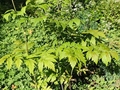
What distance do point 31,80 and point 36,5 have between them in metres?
1.70

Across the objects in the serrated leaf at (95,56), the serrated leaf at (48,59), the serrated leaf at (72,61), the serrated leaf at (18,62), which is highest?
the serrated leaf at (18,62)

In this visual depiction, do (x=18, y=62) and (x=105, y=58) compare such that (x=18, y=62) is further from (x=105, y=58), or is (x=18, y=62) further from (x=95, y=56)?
(x=105, y=58)

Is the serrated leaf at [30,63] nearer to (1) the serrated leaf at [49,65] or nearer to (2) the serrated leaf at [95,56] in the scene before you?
(1) the serrated leaf at [49,65]

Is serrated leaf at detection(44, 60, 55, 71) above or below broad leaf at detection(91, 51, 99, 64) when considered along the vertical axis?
above

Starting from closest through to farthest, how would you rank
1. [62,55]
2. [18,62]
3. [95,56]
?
[18,62] < [62,55] < [95,56]

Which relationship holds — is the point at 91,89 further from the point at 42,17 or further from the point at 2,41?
the point at 2,41

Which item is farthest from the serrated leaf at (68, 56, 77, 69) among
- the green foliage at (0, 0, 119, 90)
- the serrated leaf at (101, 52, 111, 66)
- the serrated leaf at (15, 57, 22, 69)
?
the serrated leaf at (15, 57, 22, 69)

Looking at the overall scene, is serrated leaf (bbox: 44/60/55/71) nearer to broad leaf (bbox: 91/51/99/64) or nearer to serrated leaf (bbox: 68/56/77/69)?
serrated leaf (bbox: 68/56/77/69)

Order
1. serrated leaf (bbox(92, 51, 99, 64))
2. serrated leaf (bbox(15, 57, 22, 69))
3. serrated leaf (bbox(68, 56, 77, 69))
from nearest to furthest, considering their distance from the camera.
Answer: serrated leaf (bbox(15, 57, 22, 69))
serrated leaf (bbox(68, 56, 77, 69))
serrated leaf (bbox(92, 51, 99, 64))

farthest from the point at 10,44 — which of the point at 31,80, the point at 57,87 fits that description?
the point at 57,87

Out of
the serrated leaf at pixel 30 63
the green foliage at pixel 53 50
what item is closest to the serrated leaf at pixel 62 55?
the green foliage at pixel 53 50

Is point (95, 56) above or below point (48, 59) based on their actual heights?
below

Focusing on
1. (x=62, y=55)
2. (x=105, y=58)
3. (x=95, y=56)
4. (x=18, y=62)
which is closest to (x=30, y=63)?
(x=18, y=62)

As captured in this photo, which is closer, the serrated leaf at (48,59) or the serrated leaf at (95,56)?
the serrated leaf at (48,59)
